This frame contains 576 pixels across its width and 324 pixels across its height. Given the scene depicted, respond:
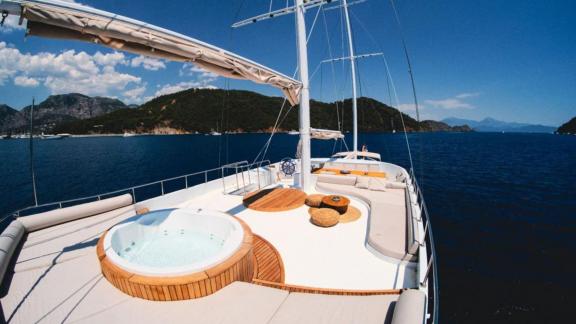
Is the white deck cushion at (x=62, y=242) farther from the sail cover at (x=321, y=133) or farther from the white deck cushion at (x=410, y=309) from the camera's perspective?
the sail cover at (x=321, y=133)

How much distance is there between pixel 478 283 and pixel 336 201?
502 cm

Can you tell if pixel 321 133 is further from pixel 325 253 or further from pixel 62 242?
pixel 62 242

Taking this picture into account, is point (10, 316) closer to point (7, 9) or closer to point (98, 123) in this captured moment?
point (7, 9)

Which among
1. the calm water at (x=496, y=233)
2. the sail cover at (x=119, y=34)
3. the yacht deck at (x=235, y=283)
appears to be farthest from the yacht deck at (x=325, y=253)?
the sail cover at (x=119, y=34)

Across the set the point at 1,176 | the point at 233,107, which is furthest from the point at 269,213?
the point at 233,107

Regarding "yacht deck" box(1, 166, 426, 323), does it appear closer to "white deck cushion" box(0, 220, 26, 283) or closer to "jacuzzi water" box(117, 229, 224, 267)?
"white deck cushion" box(0, 220, 26, 283)

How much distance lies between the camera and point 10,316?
279 centimetres

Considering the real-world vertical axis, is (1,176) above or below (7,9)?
below

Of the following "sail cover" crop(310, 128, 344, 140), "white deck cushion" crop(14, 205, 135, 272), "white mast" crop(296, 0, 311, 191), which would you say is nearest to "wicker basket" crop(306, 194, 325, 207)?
A: "white mast" crop(296, 0, 311, 191)

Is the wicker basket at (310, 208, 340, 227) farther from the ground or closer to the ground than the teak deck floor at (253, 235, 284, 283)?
farther from the ground

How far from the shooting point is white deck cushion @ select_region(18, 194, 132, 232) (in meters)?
4.82

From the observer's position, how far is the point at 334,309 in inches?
109

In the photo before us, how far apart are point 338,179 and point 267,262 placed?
5.08 m

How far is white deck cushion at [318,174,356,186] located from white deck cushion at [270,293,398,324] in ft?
19.0
